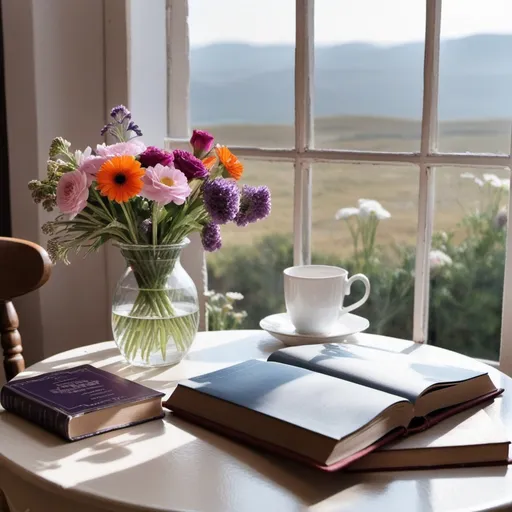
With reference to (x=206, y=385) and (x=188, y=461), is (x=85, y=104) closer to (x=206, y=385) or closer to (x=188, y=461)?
(x=206, y=385)

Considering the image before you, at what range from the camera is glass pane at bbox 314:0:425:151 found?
4.62ft

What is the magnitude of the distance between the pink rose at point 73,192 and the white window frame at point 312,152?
572 millimetres

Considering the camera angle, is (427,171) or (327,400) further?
(427,171)

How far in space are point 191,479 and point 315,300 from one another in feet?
1.61

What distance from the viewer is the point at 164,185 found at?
3.32 ft

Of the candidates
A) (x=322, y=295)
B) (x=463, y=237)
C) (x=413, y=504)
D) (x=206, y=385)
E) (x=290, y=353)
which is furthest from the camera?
(x=463, y=237)

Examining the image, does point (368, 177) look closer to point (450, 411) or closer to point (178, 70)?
point (178, 70)

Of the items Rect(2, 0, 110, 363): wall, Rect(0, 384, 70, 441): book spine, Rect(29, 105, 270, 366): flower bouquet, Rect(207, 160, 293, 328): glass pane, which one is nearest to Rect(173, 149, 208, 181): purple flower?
Rect(29, 105, 270, 366): flower bouquet

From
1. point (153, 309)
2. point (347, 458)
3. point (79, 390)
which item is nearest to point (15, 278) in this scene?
point (153, 309)

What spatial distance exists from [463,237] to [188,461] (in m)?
0.78

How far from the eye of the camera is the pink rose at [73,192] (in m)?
1.00

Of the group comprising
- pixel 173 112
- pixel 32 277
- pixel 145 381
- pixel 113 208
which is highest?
pixel 173 112

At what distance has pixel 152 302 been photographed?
1102 mm

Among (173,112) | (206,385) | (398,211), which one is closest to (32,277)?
(206,385)
